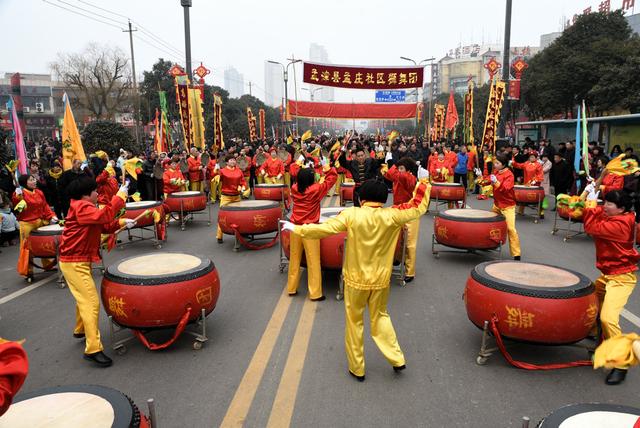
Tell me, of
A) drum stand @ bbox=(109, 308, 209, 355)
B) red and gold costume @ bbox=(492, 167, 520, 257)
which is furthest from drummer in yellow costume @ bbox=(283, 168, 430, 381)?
red and gold costume @ bbox=(492, 167, 520, 257)

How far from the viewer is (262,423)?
364 cm

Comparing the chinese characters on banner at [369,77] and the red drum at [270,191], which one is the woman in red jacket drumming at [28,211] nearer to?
the red drum at [270,191]

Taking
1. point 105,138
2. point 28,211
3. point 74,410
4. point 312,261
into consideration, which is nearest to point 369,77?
point 105,138

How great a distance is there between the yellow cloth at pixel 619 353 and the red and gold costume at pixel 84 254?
4060mm

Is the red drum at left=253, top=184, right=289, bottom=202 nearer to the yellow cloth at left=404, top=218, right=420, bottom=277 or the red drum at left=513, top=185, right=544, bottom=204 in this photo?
the yellow cloth at left=404, top=218, right=420, bottom=277

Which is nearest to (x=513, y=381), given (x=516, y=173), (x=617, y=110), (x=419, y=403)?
(x=419, y=403)

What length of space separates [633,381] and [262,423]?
125 inches

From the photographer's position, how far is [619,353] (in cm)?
242

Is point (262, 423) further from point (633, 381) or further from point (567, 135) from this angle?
point (567, 135)

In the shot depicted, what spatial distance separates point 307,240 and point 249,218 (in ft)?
9.26

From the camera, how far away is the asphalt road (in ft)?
12.4

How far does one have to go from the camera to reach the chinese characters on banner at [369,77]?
19.3 m

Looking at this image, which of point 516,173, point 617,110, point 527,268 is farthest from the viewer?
point 617,110

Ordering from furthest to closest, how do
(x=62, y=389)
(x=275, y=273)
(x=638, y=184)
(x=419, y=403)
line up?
1. (x=638, y=184)
2. (x=275, y=273)
3. (x=419, y=403)
4. (x=62, y=389)
